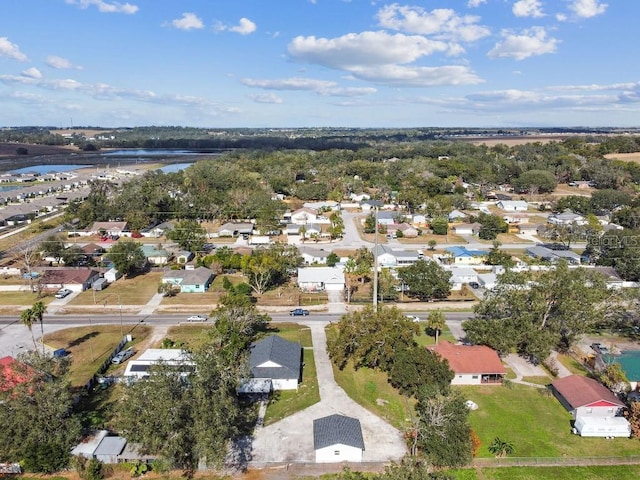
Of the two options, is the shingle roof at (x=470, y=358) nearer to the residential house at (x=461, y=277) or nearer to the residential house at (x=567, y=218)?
the residential house at (x=461, y=277)

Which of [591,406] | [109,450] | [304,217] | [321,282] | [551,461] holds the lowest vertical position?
[551,461]

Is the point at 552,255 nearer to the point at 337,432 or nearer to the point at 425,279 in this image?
the point at 425,279

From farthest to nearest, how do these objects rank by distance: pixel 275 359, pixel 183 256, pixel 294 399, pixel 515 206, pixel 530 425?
1. pixel 515 206
2. pixel 183 256
3. pixel 275 359
4. pixel 294 399
5. pixel 530 425

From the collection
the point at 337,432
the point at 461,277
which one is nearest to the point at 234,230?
the point at 461,277

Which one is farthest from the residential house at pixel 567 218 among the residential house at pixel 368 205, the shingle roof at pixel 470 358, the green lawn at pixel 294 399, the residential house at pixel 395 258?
the green lawn at pixel 294 399

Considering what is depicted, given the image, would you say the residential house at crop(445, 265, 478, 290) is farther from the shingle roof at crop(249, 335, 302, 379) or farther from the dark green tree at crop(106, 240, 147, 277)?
the dark green tree at crop(106, 240, 147, 277)

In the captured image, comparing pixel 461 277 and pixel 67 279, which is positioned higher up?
pixel 67 279
